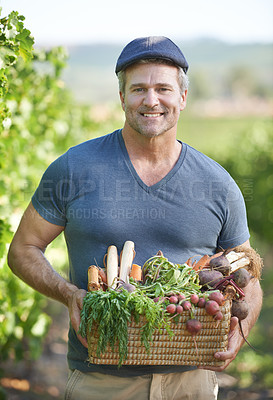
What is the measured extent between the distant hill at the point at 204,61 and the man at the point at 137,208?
603 inches

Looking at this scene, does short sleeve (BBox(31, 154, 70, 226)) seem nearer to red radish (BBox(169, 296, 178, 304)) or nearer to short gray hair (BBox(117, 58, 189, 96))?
short gray hair (BBox(117, 58, 189, 96))

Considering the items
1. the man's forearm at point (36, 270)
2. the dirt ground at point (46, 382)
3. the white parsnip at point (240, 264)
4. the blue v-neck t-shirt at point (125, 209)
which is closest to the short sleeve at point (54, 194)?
the blue v-neck t-shirt at point (125, 209)

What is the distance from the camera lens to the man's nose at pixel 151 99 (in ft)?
8.64

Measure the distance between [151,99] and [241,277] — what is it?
945 millimetres

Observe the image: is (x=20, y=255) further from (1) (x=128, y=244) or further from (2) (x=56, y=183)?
(1) (x=128, y=244)

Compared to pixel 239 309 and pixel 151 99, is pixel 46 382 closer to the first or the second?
pixel 239 309

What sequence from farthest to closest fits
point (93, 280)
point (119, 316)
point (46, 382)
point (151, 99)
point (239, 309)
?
point (46, 382)
point (151, 99)
point (239, 309)
point (93, 280)
point (119, 316)

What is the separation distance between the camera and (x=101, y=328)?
225 cm

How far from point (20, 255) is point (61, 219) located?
11.4 inches

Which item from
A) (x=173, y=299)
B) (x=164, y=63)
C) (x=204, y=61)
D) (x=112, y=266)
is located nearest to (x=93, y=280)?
(x=112, y=266)

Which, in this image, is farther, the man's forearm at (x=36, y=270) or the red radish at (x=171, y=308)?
the man's forearm at (x=36, y=270)

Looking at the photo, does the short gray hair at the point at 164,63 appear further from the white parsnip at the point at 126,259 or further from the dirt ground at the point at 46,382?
the dirt ground at the point at 46,382

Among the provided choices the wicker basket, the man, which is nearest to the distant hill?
the man

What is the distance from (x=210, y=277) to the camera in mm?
2461
